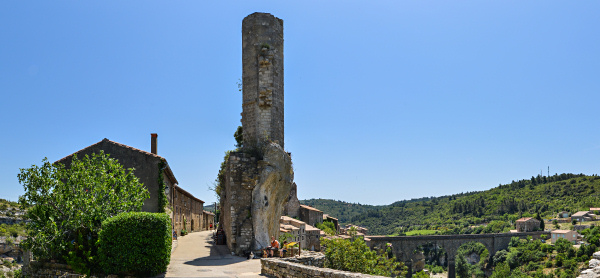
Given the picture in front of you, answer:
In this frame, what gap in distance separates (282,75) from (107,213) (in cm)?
1308

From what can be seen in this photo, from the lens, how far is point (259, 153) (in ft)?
84.9

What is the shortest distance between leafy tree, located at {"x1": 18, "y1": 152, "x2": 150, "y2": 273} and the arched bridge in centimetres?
6891

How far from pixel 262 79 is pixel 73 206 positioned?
40.4 ft

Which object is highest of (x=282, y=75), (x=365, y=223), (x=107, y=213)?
(x=282, y=75)

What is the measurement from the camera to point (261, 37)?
87.0ft

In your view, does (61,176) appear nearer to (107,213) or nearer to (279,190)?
(107,213)

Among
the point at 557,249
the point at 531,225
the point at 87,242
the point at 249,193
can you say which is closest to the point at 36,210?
the point at 87,242

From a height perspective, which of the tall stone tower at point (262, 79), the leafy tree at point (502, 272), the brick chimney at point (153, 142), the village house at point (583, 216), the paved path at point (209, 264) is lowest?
the leafy tree at point (502, 272)

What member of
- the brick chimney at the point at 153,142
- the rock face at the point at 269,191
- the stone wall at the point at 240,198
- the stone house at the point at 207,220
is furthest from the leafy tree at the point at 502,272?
the brick chimney at the point at 153,142

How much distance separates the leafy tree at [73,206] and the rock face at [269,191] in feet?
21.6

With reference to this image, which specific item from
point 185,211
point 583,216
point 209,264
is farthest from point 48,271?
point 583,216

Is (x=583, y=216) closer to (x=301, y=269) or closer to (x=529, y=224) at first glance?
(x=529, y=224)

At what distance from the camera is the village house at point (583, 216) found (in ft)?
357

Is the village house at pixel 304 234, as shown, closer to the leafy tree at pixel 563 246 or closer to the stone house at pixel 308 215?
the stone house at pixel 308 215
